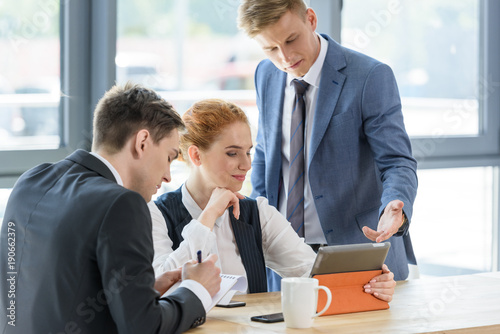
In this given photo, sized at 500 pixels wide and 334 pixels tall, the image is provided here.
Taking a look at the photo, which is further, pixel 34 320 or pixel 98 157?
pixel 98 157

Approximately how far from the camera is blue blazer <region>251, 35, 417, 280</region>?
246cm

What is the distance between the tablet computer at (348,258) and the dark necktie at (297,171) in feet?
2.38

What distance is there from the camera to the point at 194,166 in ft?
7.88

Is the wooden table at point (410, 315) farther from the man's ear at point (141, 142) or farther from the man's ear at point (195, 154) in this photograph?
the man's ear at point (195, 154)

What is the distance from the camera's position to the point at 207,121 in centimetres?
237

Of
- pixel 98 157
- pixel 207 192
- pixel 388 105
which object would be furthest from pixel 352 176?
pixel 98 157

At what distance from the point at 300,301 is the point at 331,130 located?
40.6 inches

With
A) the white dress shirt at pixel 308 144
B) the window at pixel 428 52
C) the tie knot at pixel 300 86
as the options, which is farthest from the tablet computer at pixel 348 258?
the window at pixel 428 52

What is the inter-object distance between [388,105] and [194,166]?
0.77 metres

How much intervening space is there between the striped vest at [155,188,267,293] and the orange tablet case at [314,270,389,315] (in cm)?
51

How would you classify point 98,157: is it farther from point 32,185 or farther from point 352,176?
point 352,176

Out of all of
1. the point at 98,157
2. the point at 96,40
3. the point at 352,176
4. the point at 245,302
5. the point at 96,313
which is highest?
the point at 96,40

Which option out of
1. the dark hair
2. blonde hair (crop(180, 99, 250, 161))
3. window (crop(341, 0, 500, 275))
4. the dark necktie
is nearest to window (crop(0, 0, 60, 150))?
blonde hair (crop(180, 99, 250, 161))

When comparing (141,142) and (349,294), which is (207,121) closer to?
(141,142)
